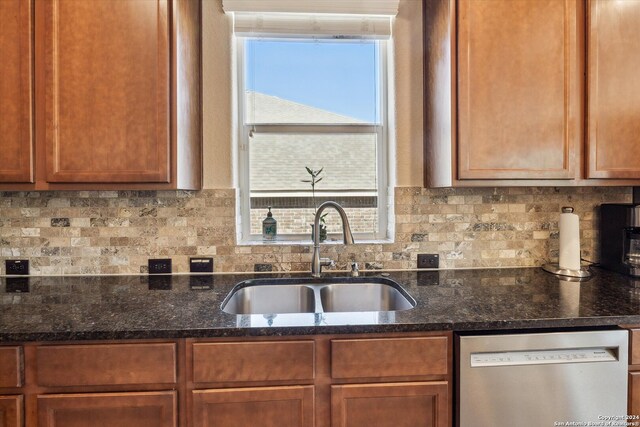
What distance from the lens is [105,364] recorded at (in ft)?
3.42

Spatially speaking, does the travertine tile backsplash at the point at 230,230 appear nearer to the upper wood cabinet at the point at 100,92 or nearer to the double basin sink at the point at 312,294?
the double basin sink at the point at 312,294

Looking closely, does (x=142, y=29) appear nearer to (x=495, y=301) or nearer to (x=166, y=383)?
(x=166, y=383)

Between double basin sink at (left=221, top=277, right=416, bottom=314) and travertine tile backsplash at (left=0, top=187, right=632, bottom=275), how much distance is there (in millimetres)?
149

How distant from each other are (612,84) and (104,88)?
218cm

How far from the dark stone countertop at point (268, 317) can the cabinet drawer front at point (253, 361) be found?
45mm

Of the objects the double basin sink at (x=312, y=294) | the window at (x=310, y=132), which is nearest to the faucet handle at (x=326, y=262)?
the double basin sink at (x=312, y=294)

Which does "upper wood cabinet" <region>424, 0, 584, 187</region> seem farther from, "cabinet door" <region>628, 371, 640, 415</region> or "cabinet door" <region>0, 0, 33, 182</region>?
"cabinet door" <region>0, 0, 33, 182</region>

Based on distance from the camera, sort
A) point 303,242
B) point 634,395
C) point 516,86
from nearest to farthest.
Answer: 1. point 634,395
2. point 516,86
3. point 303,242

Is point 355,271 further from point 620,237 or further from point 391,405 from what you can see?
point 620,237

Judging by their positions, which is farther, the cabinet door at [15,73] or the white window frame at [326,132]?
the white window frame at [326,132]

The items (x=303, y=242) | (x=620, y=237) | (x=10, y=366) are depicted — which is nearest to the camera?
(x=10, y=366)

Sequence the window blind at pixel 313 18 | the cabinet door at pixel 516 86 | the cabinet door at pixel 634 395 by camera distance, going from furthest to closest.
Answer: the window blind at pixel 313 18 → the cabinet door at pixel 516 86 → the cabinet door at pixel 634 395

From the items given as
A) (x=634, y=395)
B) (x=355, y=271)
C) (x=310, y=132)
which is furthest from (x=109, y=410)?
(x=634, y=395)

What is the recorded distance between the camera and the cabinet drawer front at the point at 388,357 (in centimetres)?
108
